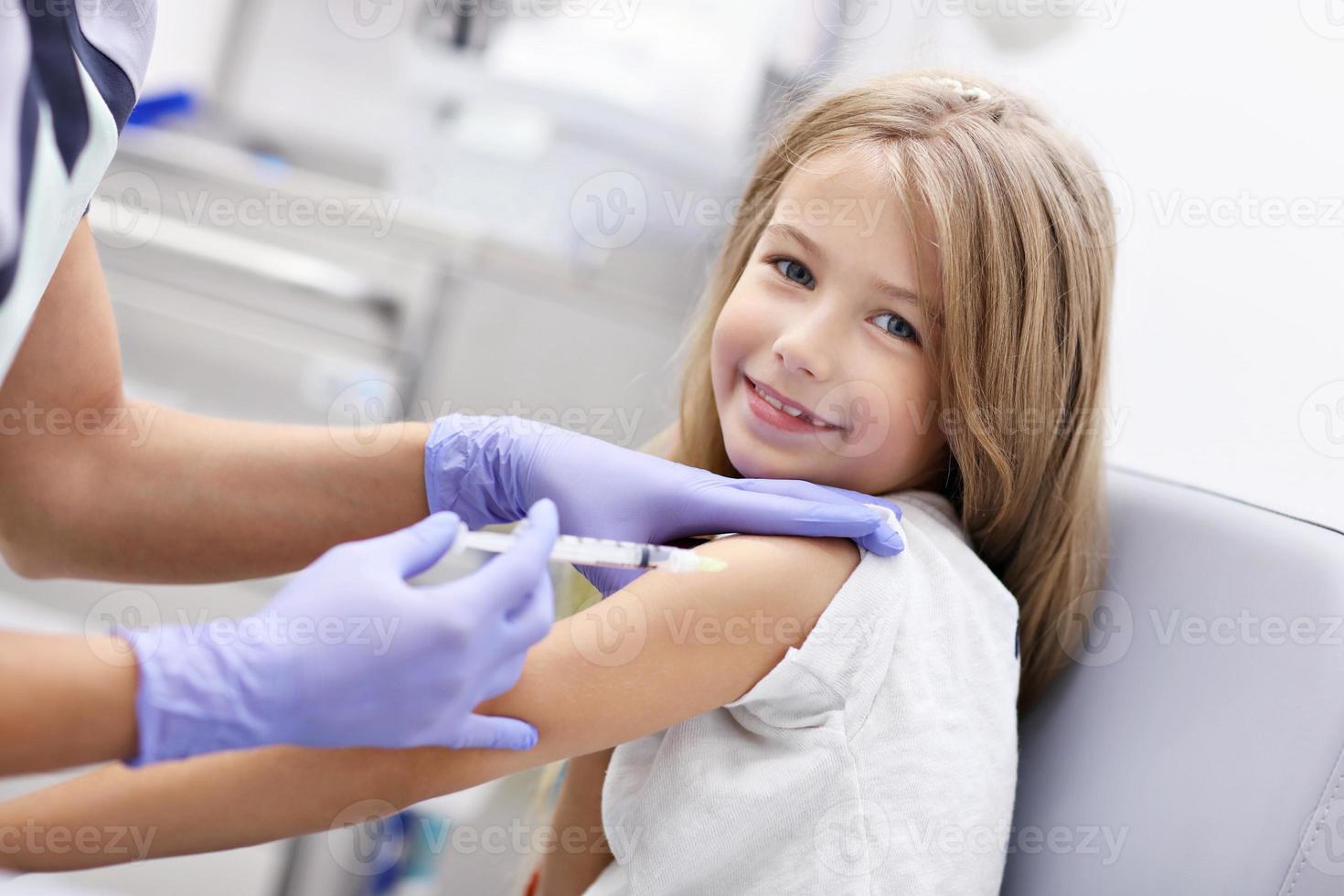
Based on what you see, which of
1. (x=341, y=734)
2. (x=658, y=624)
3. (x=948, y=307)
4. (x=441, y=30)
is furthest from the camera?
(x=441, y=30)

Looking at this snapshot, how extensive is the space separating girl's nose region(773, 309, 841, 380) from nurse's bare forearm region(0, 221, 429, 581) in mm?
343

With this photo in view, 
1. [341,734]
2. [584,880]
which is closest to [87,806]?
[341,734]

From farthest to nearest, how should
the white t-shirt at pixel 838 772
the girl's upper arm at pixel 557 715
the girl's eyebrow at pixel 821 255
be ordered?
the girl's eyebrow at pixel 821 255 < the white t-shirt at pixel 838 772 < the girl's upper arm at pixel 557 715

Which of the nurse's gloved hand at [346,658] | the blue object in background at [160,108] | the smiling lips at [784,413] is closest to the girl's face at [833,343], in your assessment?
the smiling lips at [784,413]

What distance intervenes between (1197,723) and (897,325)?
1.29 feet

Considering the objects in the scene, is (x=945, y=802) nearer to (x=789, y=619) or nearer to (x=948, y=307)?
(x=789, y=619)

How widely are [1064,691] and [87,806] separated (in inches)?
31.1

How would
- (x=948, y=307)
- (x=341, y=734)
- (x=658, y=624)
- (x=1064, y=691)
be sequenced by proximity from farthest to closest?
(x=1064, y=691), (x=948, y=307), (x=658, y=624), (x=341, y=734)

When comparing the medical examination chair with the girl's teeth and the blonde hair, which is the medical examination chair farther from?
the girl's teeth

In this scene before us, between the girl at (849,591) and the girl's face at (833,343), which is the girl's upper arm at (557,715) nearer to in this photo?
the girl at (849,591)

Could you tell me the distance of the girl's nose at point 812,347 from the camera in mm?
873

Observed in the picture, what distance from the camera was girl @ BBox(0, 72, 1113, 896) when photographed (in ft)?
2.33

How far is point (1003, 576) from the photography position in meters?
1.05

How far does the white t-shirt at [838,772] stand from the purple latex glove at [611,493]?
5 centimetres
